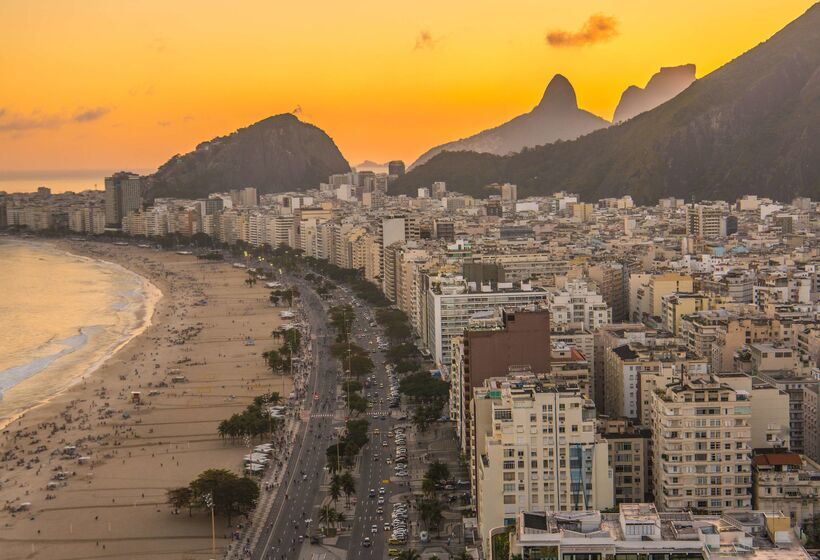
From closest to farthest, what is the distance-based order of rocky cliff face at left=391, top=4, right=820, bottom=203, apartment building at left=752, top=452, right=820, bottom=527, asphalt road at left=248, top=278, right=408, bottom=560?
1. apartment building at left=752, top=452, right=820, bottom=527
2. asphalt road at left=248, top=278, right=408, bottom=560
3. rocky cliff face at left=391, top=4, right=820, bottom=203

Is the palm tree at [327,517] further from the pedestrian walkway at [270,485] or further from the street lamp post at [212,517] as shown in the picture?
the street lamp post at [212,517]

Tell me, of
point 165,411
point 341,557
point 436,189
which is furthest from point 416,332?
point 436,189

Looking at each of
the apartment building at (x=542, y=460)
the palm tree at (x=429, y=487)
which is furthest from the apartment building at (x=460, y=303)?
the apartment building at (x=542, y=460)

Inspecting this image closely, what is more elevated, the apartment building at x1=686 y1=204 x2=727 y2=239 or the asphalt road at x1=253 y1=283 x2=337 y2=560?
the apartment building at x1=686 y1=204 x2=727 y2=239

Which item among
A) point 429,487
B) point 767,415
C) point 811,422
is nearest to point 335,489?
point 429,487

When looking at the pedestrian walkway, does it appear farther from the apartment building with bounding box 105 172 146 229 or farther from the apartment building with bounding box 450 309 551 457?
the apartment building with bounding box 105 172 146 229

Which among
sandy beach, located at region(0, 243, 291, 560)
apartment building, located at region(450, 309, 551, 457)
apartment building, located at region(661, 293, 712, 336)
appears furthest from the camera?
apartment building, located at region(661, 293, 712, 336)

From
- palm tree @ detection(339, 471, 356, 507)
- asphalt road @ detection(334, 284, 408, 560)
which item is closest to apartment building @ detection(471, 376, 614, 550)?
asphalt road @ detection(334, 284, 408, 560)
